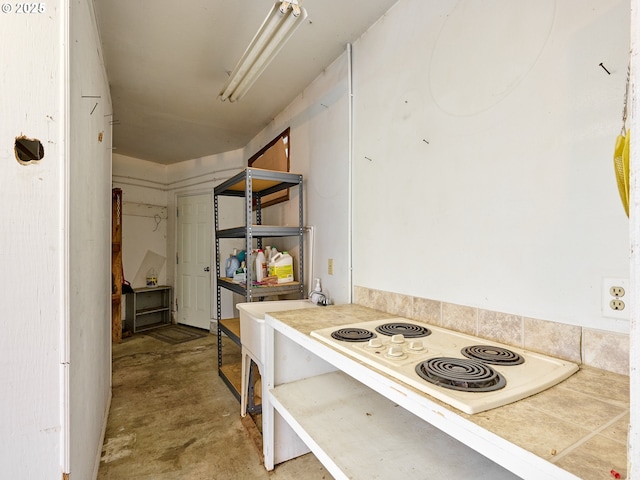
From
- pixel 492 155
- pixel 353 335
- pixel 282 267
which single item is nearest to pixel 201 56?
pixel 282 267

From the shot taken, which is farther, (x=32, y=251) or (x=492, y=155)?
(x=492, y=155)

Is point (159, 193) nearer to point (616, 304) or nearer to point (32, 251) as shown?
point (32, 251)

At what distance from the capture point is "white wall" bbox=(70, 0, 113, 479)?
1.09 meters

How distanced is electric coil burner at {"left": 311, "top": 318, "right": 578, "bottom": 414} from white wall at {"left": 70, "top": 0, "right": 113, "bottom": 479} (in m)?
0.89

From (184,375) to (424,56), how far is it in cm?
304

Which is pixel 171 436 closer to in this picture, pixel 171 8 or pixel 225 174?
pixel 171 8

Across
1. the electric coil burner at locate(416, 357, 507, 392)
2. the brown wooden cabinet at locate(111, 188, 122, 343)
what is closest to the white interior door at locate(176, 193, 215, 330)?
the brown wooden cabinet at locate(111, 188, 122, 343)

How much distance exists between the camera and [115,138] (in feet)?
11.9

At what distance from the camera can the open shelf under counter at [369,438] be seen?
100 centimetres

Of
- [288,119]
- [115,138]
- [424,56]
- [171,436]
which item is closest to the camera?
[424,56]

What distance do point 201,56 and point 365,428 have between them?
2.31 m

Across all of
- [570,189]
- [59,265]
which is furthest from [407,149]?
[59,265]

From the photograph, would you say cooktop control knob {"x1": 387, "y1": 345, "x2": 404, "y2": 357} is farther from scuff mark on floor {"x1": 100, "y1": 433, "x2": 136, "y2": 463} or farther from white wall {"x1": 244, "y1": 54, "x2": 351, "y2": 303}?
scuff mark on floor {"x1": 100, "y1": 433, "x2": 136, "y2": 463}

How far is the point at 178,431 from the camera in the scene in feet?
6.63
